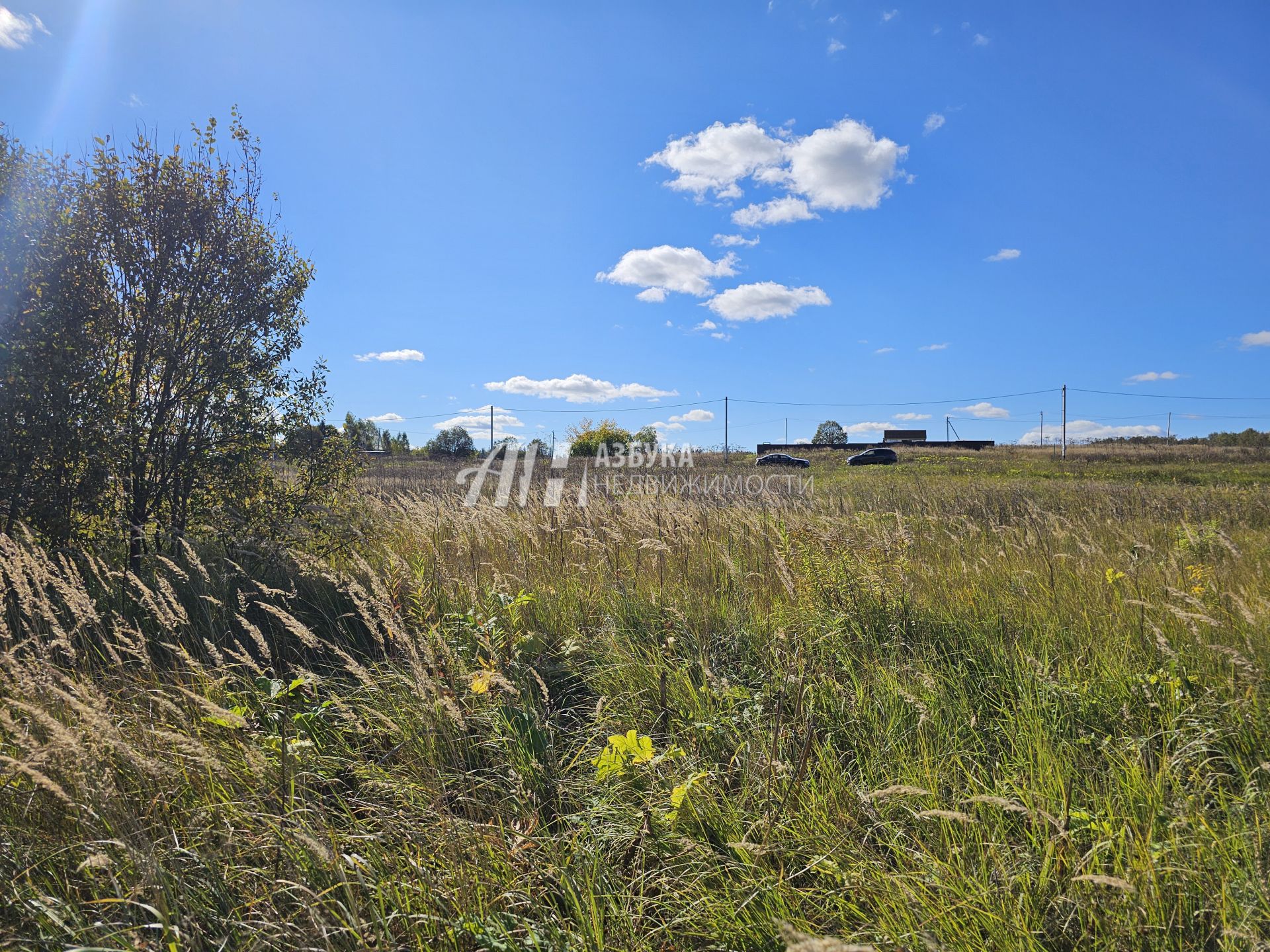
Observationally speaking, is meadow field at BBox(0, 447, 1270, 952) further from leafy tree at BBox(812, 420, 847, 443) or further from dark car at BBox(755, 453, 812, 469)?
leafy tree at BBox(812, 420, 847, 443)

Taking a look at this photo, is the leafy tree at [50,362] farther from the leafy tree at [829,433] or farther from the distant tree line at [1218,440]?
the leafy tree at [829,433]

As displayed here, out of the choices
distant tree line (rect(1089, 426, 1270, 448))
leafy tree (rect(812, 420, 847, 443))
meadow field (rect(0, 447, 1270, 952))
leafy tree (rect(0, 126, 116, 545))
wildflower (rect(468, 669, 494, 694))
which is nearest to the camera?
meadow field (rect(0, 447, 1270, 952))

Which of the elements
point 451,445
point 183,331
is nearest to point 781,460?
point 451,445

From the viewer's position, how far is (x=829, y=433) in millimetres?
78000

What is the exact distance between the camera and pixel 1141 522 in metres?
8.09

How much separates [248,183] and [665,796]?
7.04 m

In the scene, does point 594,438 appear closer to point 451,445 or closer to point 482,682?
point 451,445

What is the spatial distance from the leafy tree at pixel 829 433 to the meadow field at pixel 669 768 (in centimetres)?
7528

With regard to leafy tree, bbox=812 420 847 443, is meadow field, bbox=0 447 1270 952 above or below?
below

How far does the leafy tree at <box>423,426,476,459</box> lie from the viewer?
4740 cm

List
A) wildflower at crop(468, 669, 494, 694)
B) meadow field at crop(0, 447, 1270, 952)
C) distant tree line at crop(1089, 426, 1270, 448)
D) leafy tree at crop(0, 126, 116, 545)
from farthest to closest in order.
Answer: distant tree line at crop(1089, 426, 1270, 448), leafy tree at crop(0, 126, 116, 545), wildflower at crop(468, 669, 494, 694), meadow field at crop(0, 447, 1270, 952)

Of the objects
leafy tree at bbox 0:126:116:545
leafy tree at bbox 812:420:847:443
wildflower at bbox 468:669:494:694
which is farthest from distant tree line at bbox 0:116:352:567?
leafy tree at bbox 812:420:847:443

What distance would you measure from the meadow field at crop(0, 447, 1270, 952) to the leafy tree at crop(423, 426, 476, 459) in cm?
4249

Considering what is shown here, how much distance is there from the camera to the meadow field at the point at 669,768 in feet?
5.90
